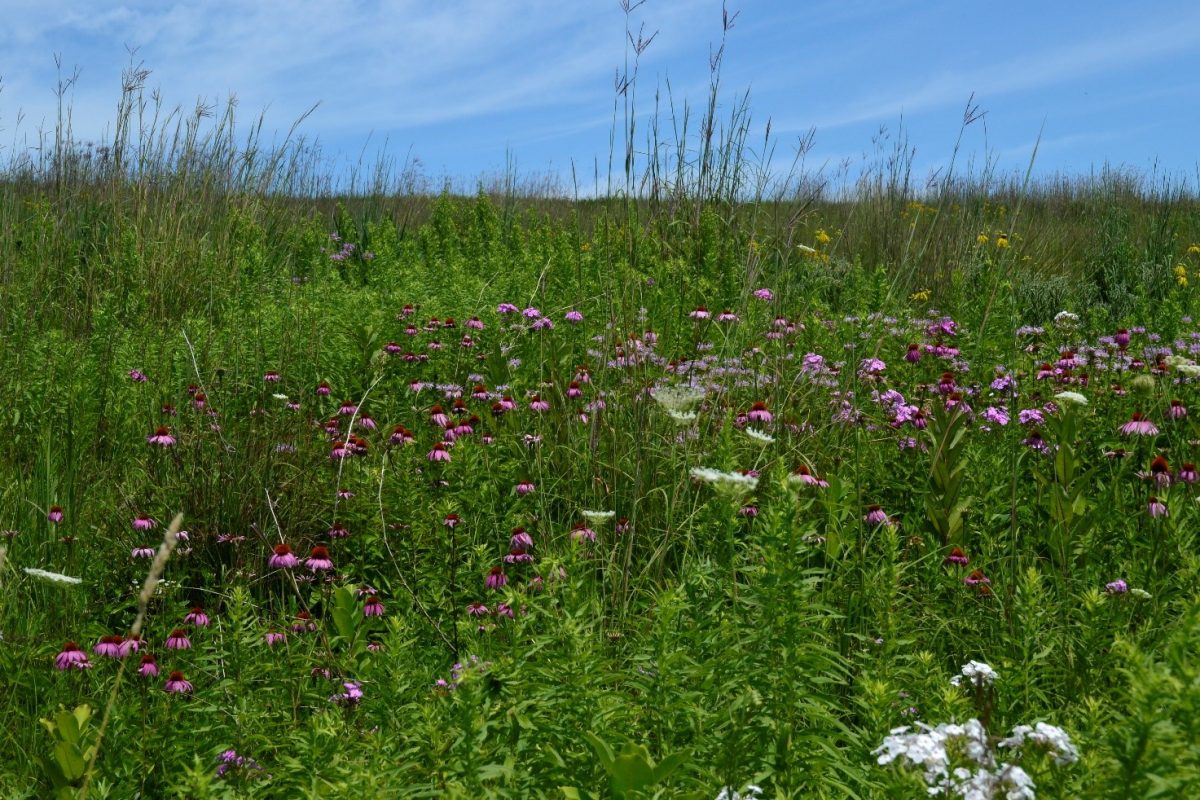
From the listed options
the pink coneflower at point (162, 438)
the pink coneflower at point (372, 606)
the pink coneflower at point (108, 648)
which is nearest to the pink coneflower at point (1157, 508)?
the pink coneflower at point (372, 606)

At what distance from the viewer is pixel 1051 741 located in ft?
4.37

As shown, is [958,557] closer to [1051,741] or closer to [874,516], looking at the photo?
[874,516]

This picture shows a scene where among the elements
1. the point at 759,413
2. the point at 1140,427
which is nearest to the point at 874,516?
the point at 759,413

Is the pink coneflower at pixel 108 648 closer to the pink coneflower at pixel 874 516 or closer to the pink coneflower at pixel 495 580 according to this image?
the pink coneflower at pixel 495 580

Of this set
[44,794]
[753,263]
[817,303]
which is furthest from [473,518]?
[817,303]

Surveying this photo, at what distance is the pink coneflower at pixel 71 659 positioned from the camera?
2.17 meters

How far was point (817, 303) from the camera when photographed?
520 centimetres

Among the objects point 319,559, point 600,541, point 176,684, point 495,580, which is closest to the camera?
point 176,684

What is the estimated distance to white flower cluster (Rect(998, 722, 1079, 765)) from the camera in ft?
4.33

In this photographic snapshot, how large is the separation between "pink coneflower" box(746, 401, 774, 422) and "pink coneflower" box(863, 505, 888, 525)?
0.45 meters

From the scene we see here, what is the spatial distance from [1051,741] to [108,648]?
6.56 feet

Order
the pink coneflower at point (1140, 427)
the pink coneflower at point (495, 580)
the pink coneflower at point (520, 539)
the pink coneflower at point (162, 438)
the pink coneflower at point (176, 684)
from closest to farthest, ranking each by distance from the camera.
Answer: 1. the pink coneflower at point (176, 684)
2. the pink coneflower at point (495, 580)
3. the pink coneflower at point (520, 539)
4. the pink coneflower at point (162, 438)
5. the pink coneflower at point (1140, 427)

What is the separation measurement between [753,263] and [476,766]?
274cm

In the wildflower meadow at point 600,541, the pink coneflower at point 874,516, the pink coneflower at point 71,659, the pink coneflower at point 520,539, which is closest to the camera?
the wildflower meadow at point 600,541
